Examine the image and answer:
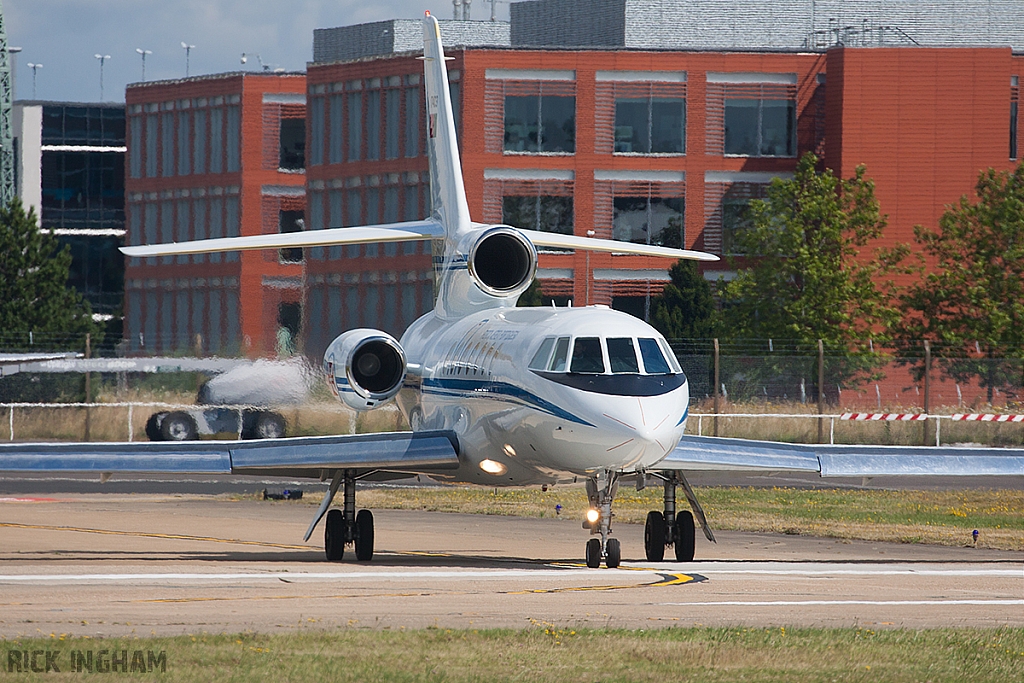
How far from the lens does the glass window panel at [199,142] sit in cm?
8188

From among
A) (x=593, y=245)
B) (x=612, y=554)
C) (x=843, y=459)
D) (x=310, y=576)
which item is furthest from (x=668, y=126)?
(x=310, y=576)

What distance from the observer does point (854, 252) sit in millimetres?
55625

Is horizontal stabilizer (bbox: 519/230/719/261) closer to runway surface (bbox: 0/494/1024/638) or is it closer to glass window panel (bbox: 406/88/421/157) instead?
runway surface (bbox: 0/494/1024/638)

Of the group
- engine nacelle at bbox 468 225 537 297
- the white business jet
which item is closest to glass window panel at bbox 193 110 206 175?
the white business jet

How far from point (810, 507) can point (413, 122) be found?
1651 inches

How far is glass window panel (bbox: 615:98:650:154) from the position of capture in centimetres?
6475

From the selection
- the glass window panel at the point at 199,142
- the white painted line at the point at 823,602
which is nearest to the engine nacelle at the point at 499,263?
the white painted line at the point at 823,602

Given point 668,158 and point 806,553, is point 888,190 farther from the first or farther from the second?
point 806,553

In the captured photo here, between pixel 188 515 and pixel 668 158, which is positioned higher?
pixel 668 158

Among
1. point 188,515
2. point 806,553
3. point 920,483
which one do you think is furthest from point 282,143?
point 806,553

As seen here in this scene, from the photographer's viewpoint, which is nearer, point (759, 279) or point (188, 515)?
point (188, 515)

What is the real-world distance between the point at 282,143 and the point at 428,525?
57.3 metres

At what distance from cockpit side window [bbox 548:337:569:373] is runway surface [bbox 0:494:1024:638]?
2.25 meters

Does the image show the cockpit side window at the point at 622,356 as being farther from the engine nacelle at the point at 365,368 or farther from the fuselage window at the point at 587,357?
the engine nacelle at the point at 365,368
